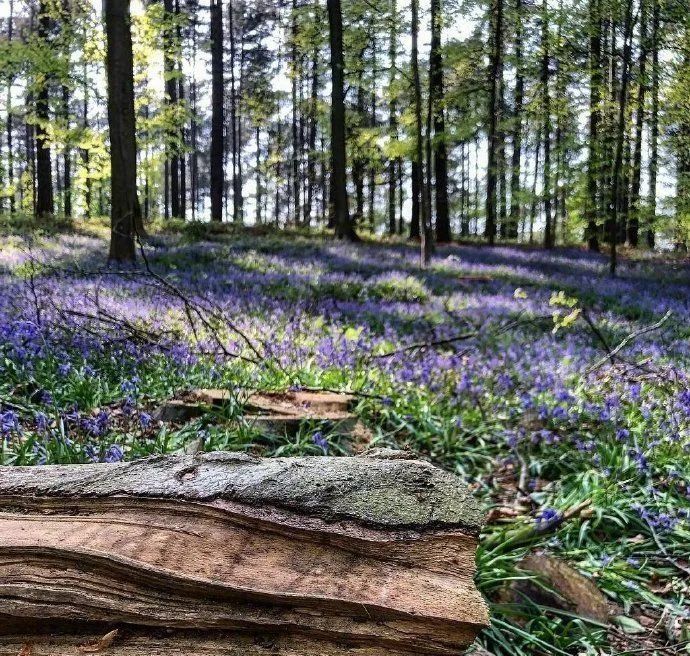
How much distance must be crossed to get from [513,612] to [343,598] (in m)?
1.48

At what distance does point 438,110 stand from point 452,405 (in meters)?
16.9

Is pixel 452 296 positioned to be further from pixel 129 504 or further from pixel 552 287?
pixel 129 504

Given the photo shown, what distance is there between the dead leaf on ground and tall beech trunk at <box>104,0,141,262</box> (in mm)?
9232

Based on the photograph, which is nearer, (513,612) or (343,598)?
(343,598)

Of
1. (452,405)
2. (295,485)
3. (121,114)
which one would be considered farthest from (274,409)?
(121,114)

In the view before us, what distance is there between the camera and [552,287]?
1173 centimetres

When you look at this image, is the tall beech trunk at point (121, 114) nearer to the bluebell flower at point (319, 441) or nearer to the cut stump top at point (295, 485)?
the bluebell flower at point (319, 441)

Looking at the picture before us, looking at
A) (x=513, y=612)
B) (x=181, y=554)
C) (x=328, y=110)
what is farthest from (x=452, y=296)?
(x=328, y=110)

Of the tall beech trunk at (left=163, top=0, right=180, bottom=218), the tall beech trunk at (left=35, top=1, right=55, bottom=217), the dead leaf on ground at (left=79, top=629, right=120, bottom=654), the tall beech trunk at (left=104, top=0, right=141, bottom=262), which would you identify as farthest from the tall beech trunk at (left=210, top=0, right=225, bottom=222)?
the dead leaf on ground at (left=79, top=629, right=120, bottom=654)

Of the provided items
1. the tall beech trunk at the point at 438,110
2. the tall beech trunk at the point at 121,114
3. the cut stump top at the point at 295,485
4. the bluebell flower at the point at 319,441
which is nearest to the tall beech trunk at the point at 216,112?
the tall beech trunk at the point at 438,110

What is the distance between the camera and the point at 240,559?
4.27 feet

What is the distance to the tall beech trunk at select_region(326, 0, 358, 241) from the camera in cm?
1756

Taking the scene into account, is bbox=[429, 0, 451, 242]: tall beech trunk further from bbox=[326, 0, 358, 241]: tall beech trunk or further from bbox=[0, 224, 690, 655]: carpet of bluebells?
bbox=[0, 224, 690, 655]: carpet of bluebells

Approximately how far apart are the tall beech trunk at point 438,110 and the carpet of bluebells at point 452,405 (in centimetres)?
1068
